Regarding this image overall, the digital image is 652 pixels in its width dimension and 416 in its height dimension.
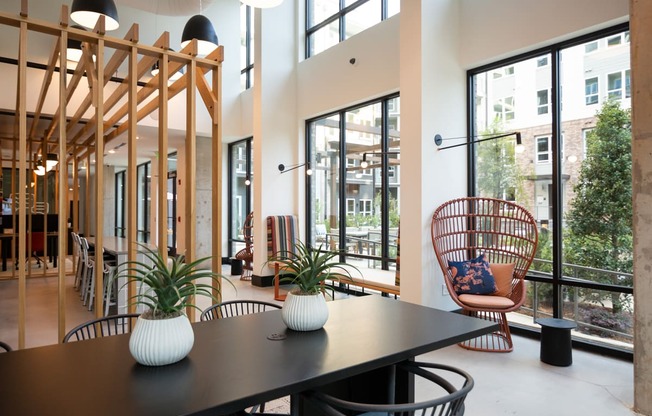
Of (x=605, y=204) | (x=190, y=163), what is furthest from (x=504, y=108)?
(x=190, y=163)

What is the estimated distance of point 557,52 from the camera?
4.31 meters

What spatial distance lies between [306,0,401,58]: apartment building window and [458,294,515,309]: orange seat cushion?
3.96 meters

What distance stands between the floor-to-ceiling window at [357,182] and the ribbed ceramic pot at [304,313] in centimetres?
390

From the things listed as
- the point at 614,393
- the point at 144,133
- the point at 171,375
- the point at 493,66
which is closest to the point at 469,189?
the point at 493,66

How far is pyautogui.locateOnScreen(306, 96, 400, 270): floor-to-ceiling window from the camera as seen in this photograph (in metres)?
6.04

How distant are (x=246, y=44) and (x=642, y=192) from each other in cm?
834

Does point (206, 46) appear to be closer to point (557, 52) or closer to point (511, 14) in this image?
point (511, 14)

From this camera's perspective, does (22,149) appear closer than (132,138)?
Yes

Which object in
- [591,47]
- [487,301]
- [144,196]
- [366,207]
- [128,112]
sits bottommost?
[487,301]

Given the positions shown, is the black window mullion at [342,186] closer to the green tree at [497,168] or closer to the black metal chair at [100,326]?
the green tree at [497,168]

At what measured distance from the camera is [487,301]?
4.08 meters

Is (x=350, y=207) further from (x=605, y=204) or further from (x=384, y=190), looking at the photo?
(x=605, y=204)

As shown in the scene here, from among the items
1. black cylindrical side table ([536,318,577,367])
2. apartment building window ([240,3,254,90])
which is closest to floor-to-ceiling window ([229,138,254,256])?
apartment building window ([240,3,254,90])

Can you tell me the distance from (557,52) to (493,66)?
72cm
